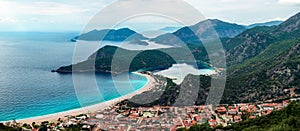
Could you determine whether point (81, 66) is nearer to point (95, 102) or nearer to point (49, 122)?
point (95, 102)

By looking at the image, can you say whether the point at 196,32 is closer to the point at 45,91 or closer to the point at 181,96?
the point at 45,91

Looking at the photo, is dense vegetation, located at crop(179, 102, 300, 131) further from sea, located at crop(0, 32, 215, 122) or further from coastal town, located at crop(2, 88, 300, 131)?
sea, located at crop(0, 32, 215, 122)

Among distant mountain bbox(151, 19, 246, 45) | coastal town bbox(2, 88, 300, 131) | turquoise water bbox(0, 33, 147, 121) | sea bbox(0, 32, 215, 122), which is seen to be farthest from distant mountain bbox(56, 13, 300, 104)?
turquoise water bbox(0, 33, 147, 121)

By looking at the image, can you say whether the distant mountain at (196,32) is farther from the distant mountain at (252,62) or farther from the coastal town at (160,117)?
the coastal town at (160,117)

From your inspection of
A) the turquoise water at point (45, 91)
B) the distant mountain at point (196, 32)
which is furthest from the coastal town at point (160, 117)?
the distant mountain at point (196, 32)

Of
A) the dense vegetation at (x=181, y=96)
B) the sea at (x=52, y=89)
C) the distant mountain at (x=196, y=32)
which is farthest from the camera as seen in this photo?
the distant mountain at (x=196, y=32)
